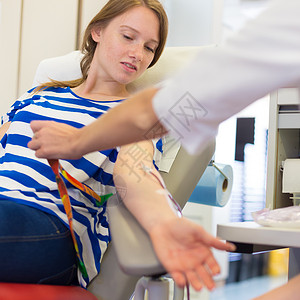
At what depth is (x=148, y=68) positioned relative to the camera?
4.80 feet

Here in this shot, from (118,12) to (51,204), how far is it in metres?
0.60

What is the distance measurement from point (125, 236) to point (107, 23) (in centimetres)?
86

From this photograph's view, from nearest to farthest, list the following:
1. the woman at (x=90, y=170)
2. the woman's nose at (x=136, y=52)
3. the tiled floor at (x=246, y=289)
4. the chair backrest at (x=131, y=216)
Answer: the chair backrest at (x=131, y=216)
the woman at (x=90, y=170)
the woman's nose at (x=136, y=52)
the tiled floor at (x=246, y=289)

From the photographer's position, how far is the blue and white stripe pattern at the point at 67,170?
1.14m

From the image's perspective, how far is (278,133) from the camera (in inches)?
55.4

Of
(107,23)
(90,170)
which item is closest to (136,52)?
(107,23)

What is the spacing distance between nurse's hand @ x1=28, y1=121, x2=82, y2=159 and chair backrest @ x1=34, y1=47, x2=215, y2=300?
5.4 inches

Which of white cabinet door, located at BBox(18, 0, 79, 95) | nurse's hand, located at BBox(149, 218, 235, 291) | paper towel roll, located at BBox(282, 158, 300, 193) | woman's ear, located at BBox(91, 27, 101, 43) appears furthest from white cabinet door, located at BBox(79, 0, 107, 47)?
nurse's hand, located at BBox(149, 218, 235, 291)

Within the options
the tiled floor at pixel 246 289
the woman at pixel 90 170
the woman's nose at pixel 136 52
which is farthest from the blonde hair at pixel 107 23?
the tiled floor at pixel 246 289

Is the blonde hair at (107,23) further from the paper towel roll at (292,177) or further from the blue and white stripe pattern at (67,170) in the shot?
the paper towel roll at (292,177)

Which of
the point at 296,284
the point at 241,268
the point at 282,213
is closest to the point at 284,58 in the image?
the point at 296,284

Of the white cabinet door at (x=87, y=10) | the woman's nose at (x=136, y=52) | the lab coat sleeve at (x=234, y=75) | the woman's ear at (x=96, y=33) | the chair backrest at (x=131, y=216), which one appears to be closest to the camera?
the lab coat sleeve at (x=234, y=75)

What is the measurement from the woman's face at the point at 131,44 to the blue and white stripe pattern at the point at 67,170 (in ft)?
0.34

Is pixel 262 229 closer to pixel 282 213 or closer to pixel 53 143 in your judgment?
pixel 282 213
